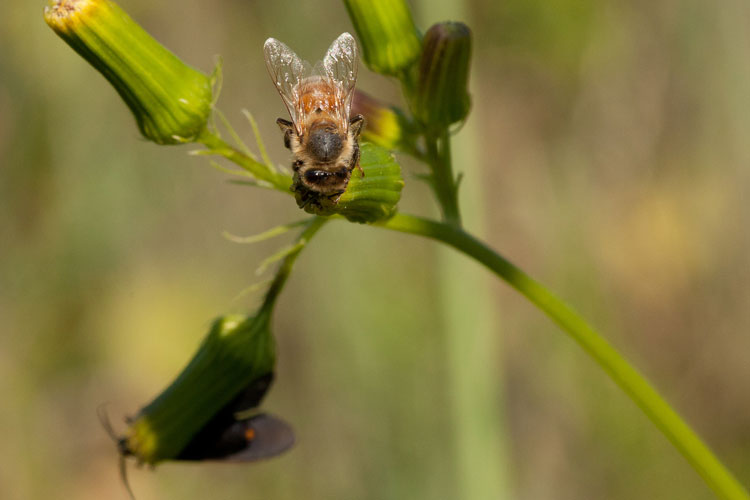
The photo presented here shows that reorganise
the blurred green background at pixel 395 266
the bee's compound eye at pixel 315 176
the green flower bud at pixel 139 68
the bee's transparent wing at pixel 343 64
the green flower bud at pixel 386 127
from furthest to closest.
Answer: the blurred green background at pixel 395 266
the green flower bud at pixel 386 127
the bee's transparent wing at pixel 343 64
the green flower bud at pixel 139 68
the bee's compound eye at pixel 315 176

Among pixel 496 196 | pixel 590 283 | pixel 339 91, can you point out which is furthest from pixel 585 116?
pixel 339 91

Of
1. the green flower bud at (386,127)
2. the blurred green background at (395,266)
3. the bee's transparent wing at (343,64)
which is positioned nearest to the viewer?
the bee's transparent wing at (343,64)

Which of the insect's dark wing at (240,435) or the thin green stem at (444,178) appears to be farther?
the insect's dark wing at (240,435)

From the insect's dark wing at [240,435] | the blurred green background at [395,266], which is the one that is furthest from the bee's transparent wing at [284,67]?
the blurred green background at [395,266]

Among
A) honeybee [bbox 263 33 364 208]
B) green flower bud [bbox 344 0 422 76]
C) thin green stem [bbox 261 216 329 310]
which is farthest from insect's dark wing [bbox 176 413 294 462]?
green flower bud [bbox 344 0 422 76]

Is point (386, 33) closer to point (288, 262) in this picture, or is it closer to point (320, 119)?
point (320, 119)

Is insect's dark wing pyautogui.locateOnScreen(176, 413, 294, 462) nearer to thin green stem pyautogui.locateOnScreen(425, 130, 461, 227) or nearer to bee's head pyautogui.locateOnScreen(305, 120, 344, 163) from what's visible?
thin green stem pyautogui.locateOnScreen(425, 130, 461, 227)

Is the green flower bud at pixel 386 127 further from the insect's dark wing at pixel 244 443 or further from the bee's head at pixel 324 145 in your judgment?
the insect's dark wing at pixel 244 443

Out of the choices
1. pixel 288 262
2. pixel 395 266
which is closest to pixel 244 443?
pixel 288 262
